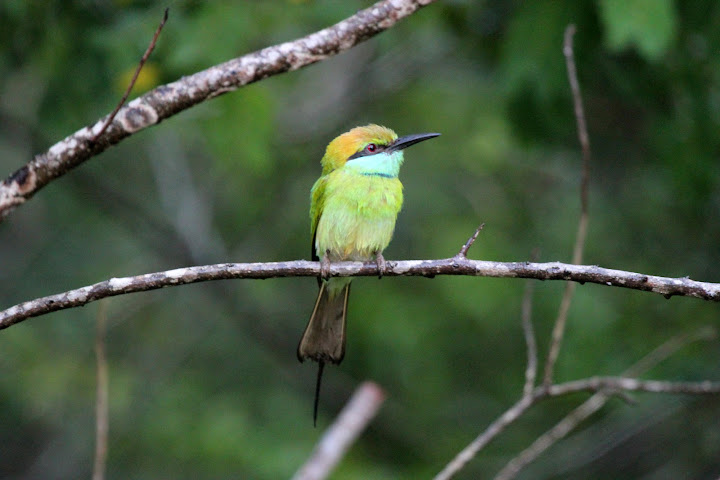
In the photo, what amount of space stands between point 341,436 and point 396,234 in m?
4.31

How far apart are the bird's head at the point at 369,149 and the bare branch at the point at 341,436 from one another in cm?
123

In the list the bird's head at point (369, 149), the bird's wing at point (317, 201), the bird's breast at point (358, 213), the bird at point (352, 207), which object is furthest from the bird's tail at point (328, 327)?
the bird's head at point (369, 149)

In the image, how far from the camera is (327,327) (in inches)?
137

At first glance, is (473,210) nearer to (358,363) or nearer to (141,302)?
(358,363)

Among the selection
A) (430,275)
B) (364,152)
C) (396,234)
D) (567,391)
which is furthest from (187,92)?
(396,234)

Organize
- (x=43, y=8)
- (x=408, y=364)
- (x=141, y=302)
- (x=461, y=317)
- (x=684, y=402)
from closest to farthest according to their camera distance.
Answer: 1. (x=43, y=8)
2. (x=684, y=402)
3. (x=408, y=364)
4. (x=461, y=317)
5. (x=141, y=302)

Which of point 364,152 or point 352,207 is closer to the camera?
point 352,207

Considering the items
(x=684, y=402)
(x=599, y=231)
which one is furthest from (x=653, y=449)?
(x=599, y=231)

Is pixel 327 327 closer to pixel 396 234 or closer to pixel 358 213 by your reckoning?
pixel 358 213

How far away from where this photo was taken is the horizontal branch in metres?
2.34

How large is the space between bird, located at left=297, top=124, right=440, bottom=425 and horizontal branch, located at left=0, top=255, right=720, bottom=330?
0.97 m

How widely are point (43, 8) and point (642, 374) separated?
3.36 meters

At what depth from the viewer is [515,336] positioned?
6.59 m

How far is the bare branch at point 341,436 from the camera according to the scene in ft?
8.32
